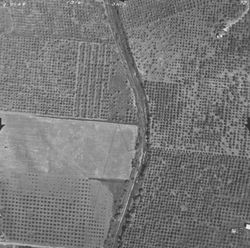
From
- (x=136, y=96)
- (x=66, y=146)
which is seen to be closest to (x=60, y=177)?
(x=66, y=146)

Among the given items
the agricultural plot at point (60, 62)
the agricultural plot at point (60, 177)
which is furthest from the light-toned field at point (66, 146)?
the agricultural plot at point (60, 62)

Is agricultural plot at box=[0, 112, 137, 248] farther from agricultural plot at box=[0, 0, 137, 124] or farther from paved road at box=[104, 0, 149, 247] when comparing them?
agricultural plot at box=[0, 0, 137, 124]

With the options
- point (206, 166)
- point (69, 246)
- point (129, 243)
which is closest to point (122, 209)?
point (129, 243)

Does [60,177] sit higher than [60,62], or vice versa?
[60,62]

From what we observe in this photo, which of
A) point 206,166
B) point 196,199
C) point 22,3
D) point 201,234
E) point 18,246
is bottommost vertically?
point 18,246

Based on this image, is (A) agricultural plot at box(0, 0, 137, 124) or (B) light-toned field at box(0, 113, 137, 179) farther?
(A) agricultural plot at box(0, 0, 137, 124)

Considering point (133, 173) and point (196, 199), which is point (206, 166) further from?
point (133, 173)

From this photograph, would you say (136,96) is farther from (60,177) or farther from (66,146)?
(60,177)

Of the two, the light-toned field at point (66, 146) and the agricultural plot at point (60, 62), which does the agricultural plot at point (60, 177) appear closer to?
the light-toned field at point (66, 146)

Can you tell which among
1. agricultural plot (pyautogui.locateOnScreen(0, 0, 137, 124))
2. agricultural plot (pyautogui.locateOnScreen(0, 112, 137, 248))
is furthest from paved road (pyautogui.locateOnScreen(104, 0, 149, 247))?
agricultural plot (pyautogui.locateOnScreen(0, 112, 137, 248))
